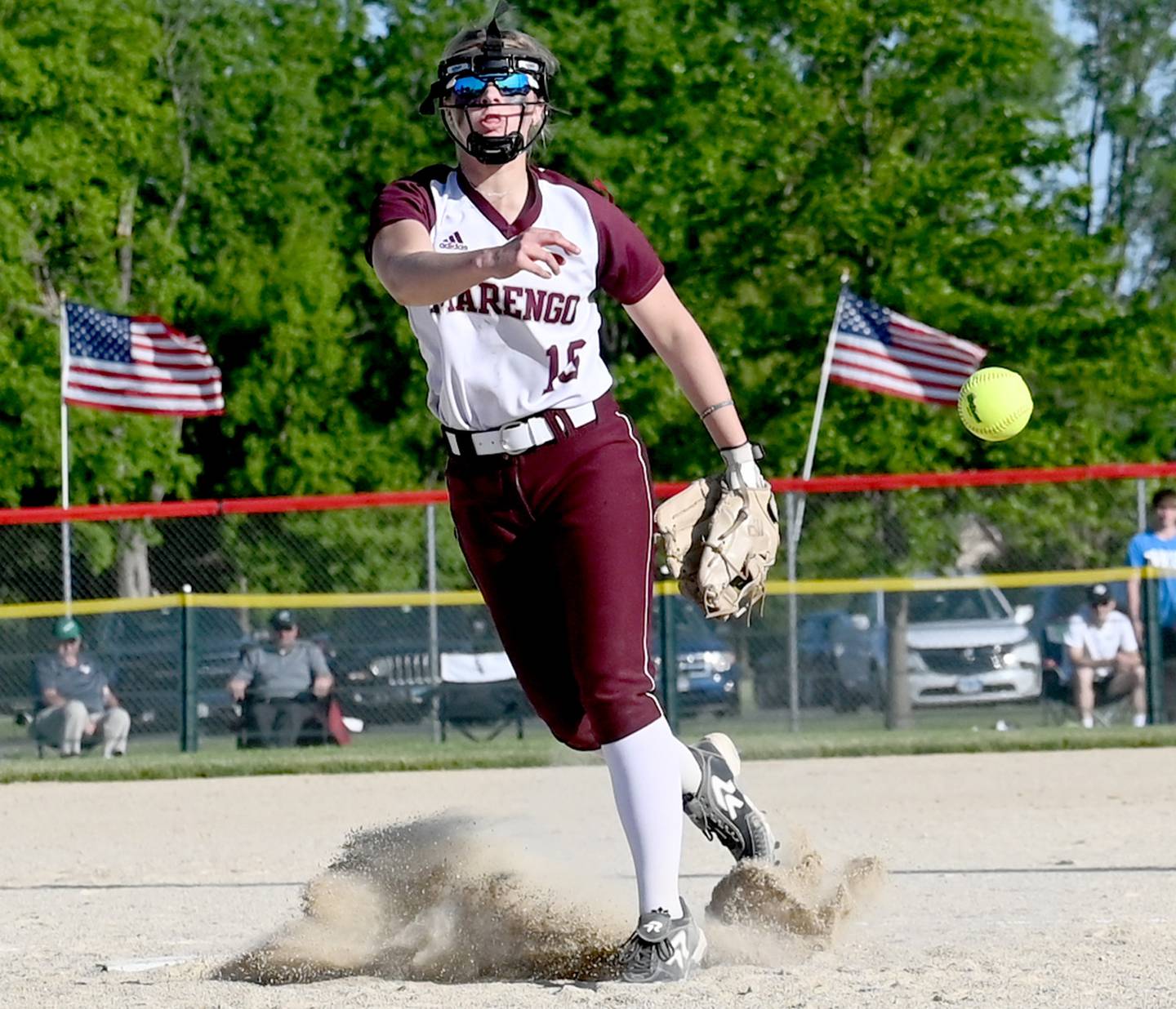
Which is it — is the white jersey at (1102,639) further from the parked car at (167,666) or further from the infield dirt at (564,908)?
the parked car at (167,666)

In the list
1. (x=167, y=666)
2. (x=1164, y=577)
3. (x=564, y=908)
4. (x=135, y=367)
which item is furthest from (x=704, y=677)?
(x=564, y=908)

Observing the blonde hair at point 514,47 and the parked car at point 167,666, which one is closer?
the blonde hair at point 514,47

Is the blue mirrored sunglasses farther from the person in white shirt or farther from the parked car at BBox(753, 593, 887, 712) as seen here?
the parked car at BBox(753, 593, 887, 712)

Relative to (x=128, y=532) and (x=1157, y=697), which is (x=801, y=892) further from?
(x=128, y=532)

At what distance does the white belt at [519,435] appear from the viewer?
422 centimetres

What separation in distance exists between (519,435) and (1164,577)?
30.5ft

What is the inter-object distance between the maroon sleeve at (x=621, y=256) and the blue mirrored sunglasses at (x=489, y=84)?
0.69 ft

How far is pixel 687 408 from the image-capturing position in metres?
22.9

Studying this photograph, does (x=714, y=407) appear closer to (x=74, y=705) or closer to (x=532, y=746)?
A: (x=532, y=746)

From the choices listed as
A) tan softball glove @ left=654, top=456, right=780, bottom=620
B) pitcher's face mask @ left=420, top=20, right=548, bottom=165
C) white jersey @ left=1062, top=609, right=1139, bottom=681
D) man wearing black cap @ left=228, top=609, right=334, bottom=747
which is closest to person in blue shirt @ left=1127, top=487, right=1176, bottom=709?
white jersey @ left=1062, top=609, right=1139, bottom=681

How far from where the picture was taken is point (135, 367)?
16.2m

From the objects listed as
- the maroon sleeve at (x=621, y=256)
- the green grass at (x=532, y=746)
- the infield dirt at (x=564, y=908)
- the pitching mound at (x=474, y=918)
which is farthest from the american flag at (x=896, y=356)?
the maroon sleeve at (x=621, y=256)

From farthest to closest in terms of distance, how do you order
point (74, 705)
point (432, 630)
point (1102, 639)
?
point (432, 630) → point (1102, 639) → point (74, 705)

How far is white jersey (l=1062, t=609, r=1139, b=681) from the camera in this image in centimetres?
1266
